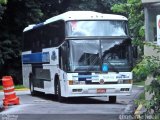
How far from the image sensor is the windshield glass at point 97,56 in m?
18.5

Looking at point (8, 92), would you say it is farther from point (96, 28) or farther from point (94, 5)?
point (94, 5)

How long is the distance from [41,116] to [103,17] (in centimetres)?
653

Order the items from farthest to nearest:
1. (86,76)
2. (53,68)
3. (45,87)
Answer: (45,87)
(53,68)
(86,76)

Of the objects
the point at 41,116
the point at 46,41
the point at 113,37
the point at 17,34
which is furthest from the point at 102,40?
the point at 17,34

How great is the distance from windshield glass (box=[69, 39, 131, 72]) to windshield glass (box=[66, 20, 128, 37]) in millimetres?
379

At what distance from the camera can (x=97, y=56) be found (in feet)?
60.9

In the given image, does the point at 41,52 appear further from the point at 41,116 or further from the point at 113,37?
the point at 41,116

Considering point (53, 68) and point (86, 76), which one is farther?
point (53, 68)

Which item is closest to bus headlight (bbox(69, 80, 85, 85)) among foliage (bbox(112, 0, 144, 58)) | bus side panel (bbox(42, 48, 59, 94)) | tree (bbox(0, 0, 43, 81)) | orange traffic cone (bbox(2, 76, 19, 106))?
bus side panel (bbox(42, 48, 59, 94))

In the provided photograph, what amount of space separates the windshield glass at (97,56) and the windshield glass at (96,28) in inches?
14.9

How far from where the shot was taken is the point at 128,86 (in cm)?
1873

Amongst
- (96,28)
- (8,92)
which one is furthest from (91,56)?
(8,92)

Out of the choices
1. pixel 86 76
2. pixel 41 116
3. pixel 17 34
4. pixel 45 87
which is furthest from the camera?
pixel 17 34

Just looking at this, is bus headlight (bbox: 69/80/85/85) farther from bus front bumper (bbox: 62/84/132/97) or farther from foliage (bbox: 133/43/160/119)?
foliage (bbox: 133/43/160/119)
